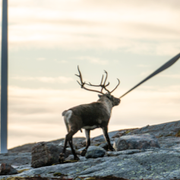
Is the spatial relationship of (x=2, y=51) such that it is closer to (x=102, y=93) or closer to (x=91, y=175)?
(x=102, y=93)

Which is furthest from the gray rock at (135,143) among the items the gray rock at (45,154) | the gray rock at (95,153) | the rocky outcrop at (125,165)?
the gray rock at (45,154)

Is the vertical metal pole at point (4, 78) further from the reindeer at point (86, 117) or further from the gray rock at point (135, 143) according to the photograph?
the gray rock at point (135, 143)

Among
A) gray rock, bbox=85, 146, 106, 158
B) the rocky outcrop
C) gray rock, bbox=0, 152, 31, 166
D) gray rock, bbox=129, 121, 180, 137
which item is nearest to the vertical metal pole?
gray rock, bbox=0, 152, 31, 166

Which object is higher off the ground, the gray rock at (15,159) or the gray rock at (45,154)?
the gray rock at (45,154)

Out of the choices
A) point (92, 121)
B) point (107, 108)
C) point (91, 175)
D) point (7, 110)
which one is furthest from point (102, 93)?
point (7, 110)

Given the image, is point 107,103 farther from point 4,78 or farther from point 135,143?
point 4,78

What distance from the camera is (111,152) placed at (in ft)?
41.7

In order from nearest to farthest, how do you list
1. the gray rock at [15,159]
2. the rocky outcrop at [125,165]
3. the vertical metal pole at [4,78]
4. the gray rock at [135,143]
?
the rocky outcrop at [125,165] < the gray rock at [135,143] < the gray rock at [15,159] < the vertical metal pole at [4,78]

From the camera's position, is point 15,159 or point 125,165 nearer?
point 125,165

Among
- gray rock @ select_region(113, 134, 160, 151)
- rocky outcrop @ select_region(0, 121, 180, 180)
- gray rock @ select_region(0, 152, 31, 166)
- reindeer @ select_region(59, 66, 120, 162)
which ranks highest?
reindeer @ select_region(59, 66, 120, 162)

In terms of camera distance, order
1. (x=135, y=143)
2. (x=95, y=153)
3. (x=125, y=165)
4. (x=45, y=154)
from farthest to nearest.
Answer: (x=135, y=143) → (x=45, y=154) → (x=95, y=153) → (x=125, y=165)

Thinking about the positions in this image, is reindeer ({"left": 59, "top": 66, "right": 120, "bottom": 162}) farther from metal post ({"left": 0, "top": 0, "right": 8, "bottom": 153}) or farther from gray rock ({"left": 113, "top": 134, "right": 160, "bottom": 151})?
metal post ({"left": 0, "top": 0, "right": 8, "bottom": 153})

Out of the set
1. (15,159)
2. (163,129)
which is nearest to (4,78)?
(15,159)

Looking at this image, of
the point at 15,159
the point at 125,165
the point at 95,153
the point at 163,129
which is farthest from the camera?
the point at 163,129
